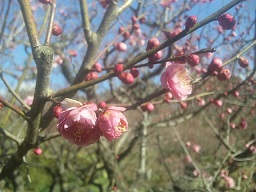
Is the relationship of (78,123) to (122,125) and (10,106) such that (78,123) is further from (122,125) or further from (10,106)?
(10,106)

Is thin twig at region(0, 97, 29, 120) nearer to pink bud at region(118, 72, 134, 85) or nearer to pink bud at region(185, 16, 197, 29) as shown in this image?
pink bud at region(118, 72, 134, 85)

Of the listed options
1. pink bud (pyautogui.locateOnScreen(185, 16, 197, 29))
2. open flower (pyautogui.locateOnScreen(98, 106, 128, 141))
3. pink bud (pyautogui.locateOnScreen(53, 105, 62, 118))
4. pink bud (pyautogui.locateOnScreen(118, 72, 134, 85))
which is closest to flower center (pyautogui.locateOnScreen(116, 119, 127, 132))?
open flower (pyautogui.locateOnScreen(98, 106, 128, 141))

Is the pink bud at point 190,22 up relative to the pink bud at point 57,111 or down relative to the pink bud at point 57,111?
up

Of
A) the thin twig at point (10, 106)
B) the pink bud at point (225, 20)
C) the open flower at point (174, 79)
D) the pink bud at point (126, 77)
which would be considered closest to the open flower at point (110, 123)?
the pink bud at point (126, 77)

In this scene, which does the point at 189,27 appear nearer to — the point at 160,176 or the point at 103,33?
the point at 103,33

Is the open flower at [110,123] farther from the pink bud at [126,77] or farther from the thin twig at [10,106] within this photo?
the thin twig at [10,106]

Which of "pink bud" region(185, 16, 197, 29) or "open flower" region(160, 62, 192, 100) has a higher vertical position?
"pink bud" region(185, 16, 197, 29)

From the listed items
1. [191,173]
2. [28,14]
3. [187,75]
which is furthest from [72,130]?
[191,173]
